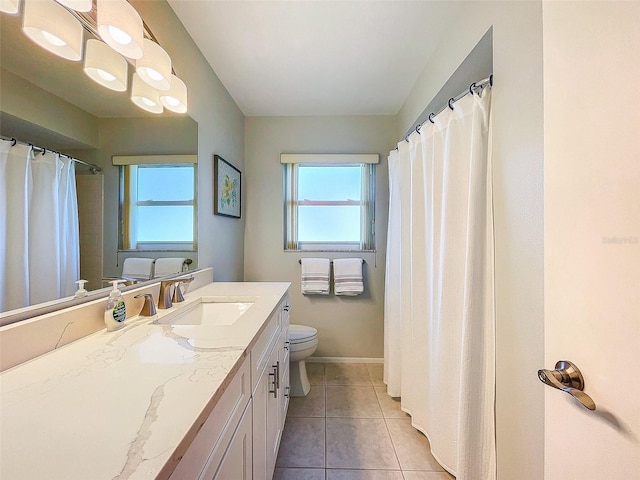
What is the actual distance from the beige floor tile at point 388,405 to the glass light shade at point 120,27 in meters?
2.38

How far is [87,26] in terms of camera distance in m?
0.90

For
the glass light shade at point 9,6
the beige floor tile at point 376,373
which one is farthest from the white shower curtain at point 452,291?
the glass light shade at point 9,6

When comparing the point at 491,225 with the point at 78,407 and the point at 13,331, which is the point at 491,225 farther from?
the point at 13,331

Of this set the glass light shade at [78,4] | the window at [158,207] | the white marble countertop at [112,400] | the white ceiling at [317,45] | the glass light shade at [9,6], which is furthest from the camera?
the white ceiling at [317,45]

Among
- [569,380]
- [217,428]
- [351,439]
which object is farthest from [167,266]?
[569,380]

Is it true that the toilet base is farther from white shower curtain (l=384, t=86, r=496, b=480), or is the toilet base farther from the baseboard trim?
white shower curtain (l=384, t=86, r=496, b=480)

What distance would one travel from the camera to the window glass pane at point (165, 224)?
1.26 m

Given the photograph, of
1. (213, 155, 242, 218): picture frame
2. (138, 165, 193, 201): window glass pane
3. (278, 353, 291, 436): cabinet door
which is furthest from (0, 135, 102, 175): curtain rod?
(278, 353, 291, 436): cabinet door

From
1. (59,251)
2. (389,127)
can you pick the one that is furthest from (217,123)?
(389,127)

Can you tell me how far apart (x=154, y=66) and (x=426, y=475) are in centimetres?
232

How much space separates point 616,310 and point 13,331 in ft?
4.28

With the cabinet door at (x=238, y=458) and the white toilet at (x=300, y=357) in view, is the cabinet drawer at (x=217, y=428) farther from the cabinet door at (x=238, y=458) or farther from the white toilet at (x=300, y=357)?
the white toilet at (x=300, y=357)

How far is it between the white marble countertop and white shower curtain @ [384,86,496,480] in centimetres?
95

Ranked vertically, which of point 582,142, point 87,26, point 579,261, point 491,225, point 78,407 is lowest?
point 78,407
